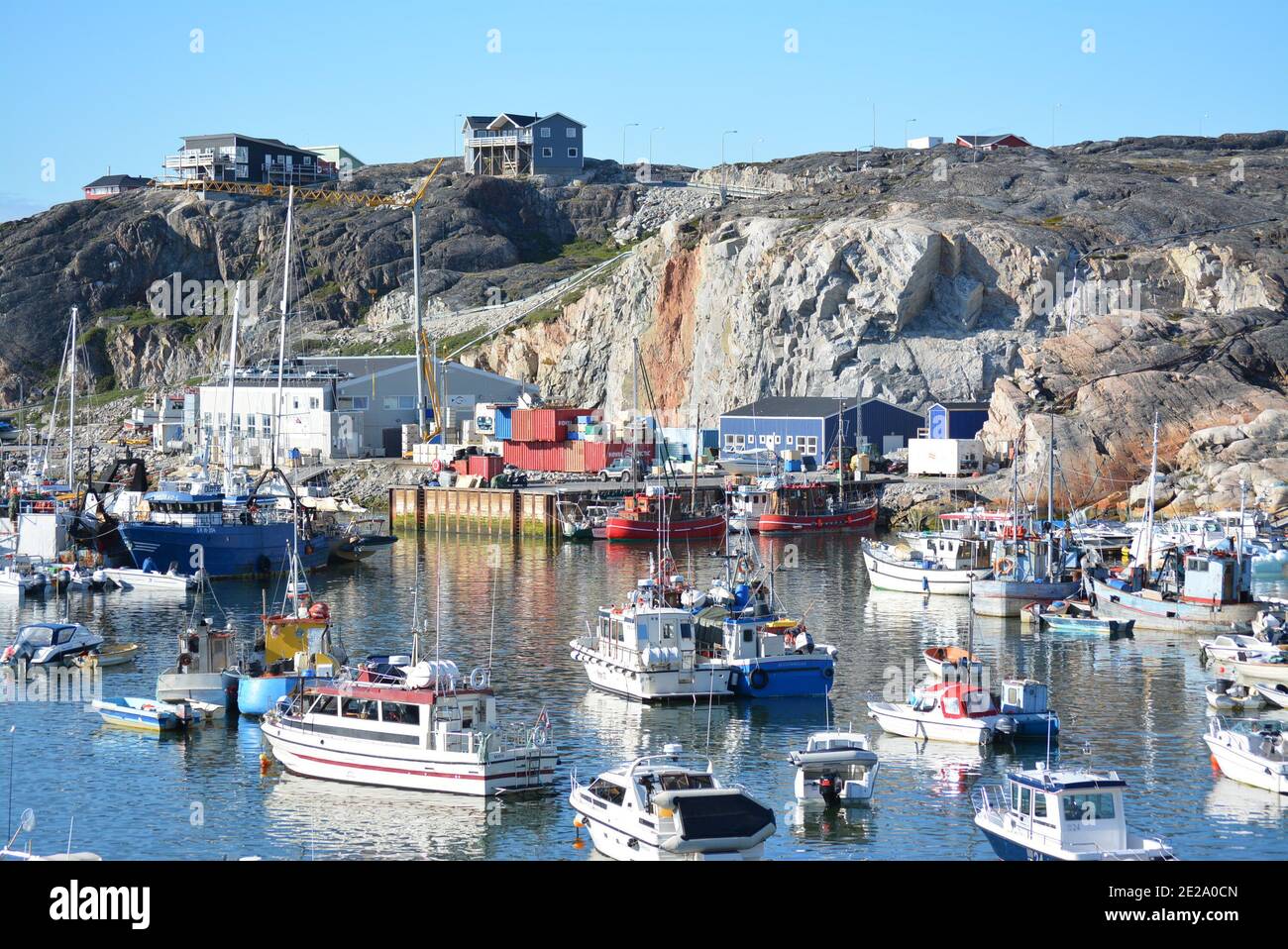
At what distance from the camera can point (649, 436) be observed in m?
102

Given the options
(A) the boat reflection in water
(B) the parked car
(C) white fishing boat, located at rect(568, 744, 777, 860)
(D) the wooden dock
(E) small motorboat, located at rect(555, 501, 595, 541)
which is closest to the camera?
(C) white fishing boat, located at rect(568, 744, 777, 860)

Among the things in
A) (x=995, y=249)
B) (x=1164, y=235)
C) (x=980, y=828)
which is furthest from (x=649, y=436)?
(x=980, y=828)

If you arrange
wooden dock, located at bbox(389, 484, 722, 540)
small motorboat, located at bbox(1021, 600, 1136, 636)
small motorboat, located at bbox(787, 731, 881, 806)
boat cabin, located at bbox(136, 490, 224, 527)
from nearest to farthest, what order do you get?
1. small motorboat, located at bbox(787, 731, 881, 806)
2. small motorboat, located at bbox(1021, 600, 1136, 636)
3. boat cabin, located at bbox(136, 490, 224, 527)
4. wooden dock, located at bbox(389, 484, 722, 540)

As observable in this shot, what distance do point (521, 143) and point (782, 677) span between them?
13928 cm

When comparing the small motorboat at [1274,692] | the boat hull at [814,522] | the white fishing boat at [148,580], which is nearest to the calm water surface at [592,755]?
the small motorboat at [1274,692]

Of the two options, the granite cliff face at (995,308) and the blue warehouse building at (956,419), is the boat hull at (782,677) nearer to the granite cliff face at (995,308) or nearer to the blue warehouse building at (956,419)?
the granite cliff face at (995,308)

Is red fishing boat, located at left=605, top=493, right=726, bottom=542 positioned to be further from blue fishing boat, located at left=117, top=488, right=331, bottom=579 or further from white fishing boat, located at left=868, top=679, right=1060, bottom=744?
white fishing boat, located at left=868, top=679, right=1060, bottom=744

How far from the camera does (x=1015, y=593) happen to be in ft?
178

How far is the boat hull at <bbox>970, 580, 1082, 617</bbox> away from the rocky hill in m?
23.3

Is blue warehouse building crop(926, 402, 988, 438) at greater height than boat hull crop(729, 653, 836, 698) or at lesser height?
greater

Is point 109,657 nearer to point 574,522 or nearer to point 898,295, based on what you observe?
point 574,522

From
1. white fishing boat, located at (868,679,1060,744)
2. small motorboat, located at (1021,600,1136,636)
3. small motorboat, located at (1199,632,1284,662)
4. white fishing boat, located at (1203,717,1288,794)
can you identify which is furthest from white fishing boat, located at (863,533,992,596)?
white fishing boat, located at (1203,717,1288,794)

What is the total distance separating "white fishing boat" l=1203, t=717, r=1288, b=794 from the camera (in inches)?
1174
